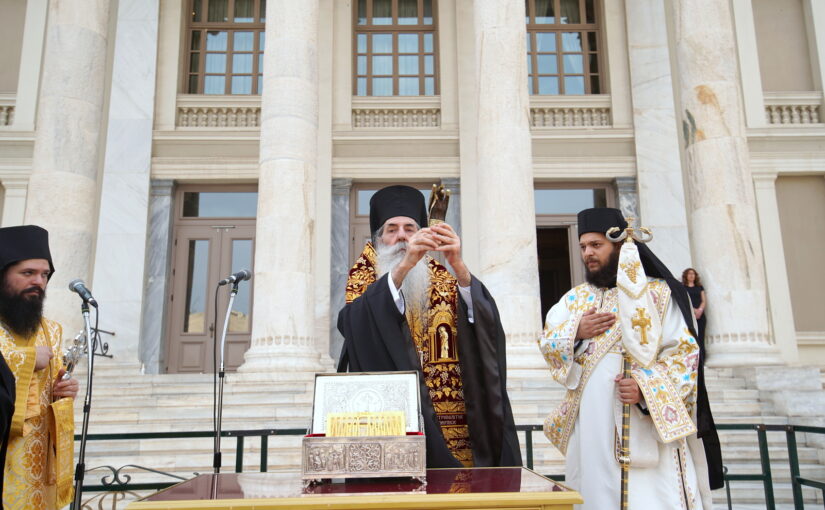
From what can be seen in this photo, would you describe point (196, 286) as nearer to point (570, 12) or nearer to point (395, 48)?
point (395, 48)

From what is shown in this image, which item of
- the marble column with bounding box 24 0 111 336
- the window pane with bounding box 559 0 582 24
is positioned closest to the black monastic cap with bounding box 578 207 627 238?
the marble column with bounding box 24 0 111 336

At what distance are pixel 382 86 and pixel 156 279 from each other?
673 cm

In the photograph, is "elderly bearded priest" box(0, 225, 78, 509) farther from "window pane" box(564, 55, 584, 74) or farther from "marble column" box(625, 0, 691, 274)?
"window pane" box(564, 55, 584, 74)

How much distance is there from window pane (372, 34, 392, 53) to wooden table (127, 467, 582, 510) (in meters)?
14.9

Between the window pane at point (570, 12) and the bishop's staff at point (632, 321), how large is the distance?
554 inches

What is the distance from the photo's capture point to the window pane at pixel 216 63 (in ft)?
52.0

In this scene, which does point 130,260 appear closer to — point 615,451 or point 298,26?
point 298,26

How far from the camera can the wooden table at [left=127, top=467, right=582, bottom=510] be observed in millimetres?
2039

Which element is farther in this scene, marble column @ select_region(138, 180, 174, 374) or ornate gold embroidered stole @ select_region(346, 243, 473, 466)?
marble column @ select_region(138, 180, 174, 374)

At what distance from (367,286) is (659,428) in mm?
1686

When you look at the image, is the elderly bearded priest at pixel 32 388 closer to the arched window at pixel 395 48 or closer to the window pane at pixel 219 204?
the window pane at pixel 219 204

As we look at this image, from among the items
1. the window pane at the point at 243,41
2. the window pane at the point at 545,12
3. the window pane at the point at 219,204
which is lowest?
the window pane at the point at 219,204

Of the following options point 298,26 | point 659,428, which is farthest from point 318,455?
point 298,26

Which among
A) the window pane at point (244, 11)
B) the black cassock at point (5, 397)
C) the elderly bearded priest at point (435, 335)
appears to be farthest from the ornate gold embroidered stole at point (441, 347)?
the window pane at point (244, 11)
